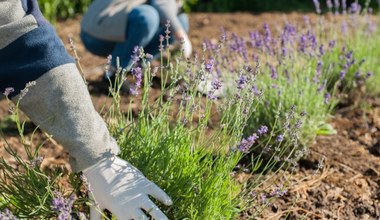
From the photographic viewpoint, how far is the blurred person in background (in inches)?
181

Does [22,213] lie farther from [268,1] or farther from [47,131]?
[268,1]

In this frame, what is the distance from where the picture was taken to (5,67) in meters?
2.25

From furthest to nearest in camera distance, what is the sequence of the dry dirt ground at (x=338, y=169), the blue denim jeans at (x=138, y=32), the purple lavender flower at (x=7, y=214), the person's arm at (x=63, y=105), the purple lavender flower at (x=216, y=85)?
the blue denim jeans at (x=138, y=32) → the dry dirt ground at (x=338, y=169) → the purple lavender flower at (x=216, y=85) → the person's arm at (x=63, y=105) → the purple lavender flower at (x=7, y=214)

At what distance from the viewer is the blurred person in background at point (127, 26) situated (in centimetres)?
460

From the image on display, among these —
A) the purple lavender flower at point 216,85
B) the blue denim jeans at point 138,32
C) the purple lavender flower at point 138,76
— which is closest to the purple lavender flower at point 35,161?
the purple lavender flower at point 138,76

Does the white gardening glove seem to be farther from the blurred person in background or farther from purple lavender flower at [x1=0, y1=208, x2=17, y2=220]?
the blurred person in background

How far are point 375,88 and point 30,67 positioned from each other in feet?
8.46

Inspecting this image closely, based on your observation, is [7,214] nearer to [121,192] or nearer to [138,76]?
[121,192]

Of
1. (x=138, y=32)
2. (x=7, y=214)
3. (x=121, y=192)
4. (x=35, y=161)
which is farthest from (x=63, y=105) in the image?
(x=138, y=32)

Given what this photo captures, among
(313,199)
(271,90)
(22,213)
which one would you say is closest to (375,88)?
(271,90)

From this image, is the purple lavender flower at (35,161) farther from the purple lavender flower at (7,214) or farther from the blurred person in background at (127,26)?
the blurred person in background at (127,26)

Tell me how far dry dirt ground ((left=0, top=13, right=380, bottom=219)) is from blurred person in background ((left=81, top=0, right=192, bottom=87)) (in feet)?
0.98

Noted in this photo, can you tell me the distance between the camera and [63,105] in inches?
87.0

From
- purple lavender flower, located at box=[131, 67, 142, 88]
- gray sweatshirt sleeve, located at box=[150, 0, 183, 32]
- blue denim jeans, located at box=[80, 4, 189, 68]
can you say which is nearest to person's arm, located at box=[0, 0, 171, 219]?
purple lavender flower, located at box=[131, 67, 142, 88]
